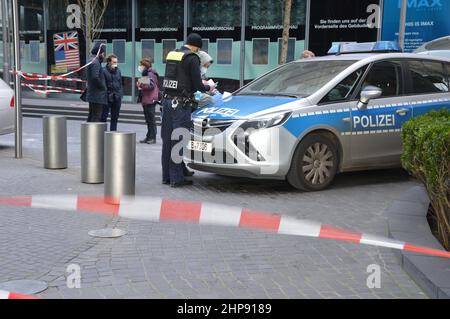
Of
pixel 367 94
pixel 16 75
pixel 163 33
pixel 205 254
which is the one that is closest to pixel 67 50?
pixel 163 33

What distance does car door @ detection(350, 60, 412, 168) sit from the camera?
7426 mm

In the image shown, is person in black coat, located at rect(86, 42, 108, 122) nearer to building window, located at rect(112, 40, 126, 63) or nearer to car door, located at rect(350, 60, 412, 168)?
car door, located at rect(350, 60, 412, 168)

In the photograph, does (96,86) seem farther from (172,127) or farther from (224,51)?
(224,51)

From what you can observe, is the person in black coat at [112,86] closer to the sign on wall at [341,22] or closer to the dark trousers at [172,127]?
the dark trousers at [172,127]

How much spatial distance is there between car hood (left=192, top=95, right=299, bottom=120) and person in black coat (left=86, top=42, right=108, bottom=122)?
4.32 meters

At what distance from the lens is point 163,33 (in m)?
21.8

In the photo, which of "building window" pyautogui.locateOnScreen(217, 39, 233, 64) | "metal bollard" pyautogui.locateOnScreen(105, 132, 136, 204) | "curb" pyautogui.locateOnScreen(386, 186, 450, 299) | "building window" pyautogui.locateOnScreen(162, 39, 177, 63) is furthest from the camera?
"building window" pyautogui.locateOnScreen(162, 39, 177, 63)

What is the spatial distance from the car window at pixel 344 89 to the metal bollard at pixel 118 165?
2600mm

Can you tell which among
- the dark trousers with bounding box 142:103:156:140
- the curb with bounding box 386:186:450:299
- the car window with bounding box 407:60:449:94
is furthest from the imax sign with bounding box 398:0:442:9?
the curb with bounding box 386:186:450:299

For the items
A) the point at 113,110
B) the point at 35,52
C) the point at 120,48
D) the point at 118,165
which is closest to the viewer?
the point at 118,165

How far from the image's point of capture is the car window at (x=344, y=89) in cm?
728

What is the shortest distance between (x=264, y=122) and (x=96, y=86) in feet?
18.2

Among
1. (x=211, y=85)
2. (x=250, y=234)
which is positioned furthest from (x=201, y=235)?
(x=211, y=85)

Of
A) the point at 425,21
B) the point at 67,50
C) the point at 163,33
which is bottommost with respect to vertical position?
the point at 67,50
